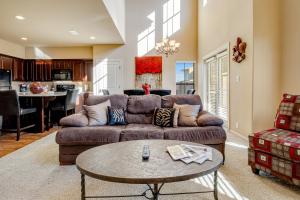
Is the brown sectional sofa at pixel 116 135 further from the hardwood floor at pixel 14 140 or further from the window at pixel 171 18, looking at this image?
the window at pixel 171 18

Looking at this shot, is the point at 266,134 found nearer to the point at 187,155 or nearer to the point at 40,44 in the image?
the point at 187,155

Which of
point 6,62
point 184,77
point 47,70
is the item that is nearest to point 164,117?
point 184,77

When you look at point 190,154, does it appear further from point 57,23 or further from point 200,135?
point 57,23

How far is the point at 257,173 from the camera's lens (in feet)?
9.49

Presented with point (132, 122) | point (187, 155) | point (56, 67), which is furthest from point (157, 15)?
point (187, 155)

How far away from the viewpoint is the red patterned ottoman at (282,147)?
242 cm

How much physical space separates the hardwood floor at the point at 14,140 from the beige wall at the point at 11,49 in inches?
163

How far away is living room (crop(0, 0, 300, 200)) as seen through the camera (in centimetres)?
234

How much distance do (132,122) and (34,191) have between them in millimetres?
1813

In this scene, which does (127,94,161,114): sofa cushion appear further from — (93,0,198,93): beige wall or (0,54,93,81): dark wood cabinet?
(0,54,93,81): dark wood cabinet

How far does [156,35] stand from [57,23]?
13.1 ft

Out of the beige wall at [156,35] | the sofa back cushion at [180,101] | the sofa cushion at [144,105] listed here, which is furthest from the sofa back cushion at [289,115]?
the beige wall at [156,35]

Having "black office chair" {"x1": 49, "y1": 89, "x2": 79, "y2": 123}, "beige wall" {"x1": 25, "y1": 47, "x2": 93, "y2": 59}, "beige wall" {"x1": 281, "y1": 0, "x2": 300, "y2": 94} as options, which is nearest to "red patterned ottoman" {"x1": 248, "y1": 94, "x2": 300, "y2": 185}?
"beige wall" {"x1": 281, "y1": 0, "x2": 300, "y2": 94}

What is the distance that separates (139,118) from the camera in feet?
13.0
